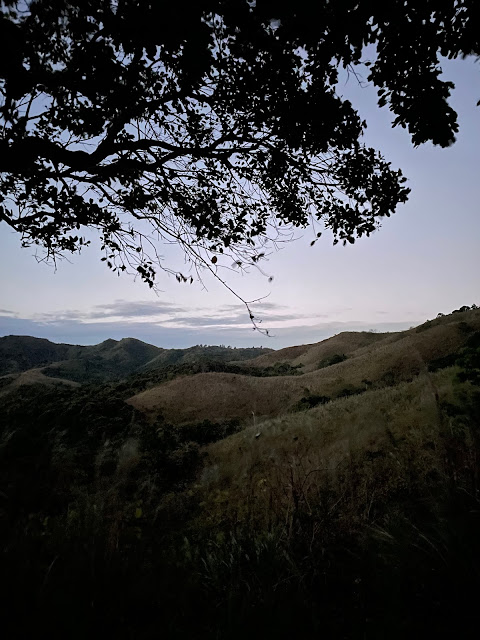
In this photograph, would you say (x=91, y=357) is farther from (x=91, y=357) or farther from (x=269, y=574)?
(x=269, y=574)

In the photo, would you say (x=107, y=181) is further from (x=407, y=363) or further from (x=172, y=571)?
(x=407, y=363)

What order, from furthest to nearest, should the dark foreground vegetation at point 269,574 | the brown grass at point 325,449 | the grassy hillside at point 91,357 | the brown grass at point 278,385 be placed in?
the grassy hillside at point 91,357, the brown grass at point 278,385, the brown grass at point 325,449, the dark foreground vegetation at point 269,574

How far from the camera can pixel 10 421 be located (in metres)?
16.2

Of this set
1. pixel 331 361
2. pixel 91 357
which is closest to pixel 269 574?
pixel 331 361

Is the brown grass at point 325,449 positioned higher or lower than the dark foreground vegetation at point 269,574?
lower

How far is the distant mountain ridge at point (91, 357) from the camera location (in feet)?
251

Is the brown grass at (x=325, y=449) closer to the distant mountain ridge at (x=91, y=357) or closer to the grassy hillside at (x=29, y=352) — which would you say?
the distant mountain ridge at (x=91, y=357)

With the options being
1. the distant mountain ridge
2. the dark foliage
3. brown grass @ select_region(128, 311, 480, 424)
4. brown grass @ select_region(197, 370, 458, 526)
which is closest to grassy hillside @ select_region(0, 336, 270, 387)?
the distant mountain ridge

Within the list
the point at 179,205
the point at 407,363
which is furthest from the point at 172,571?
the point at 407,363

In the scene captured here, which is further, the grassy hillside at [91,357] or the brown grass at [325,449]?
the grassy hillside at [91,357]

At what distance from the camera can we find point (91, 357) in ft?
304

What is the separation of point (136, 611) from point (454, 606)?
1690mm

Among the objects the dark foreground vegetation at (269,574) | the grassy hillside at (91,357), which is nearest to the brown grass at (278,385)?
the dark foreground vegetation at (269,574)

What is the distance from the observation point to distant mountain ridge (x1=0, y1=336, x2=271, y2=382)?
76562 mm
